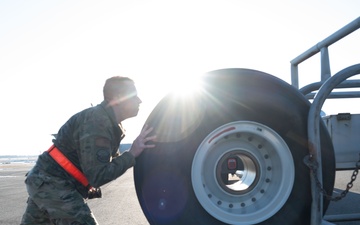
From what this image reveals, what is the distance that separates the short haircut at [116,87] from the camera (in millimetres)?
2426

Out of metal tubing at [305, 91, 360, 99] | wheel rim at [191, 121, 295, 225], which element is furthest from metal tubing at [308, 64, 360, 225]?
metal tubing at [305, 91, 360, 99]

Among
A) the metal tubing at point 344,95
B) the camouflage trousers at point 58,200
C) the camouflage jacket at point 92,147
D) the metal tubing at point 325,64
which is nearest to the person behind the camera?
the camouflage jacket at point 92,147

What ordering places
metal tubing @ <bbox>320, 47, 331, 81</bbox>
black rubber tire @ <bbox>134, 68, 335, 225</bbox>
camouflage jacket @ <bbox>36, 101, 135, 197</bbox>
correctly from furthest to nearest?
metal tubing @ <bbox>320, 47, 331, 81</bbox>, camouflage jacket @ <bbox>36, 101, 135, 197</bbox>, black rubber tire @ <bbox>134, 68, 335, 225</bbox>

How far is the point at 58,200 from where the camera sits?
2.36m

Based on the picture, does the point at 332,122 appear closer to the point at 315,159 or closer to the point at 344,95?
the point at 344,95

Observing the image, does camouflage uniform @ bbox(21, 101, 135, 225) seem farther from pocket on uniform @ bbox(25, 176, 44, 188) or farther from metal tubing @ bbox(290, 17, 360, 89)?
metal tubing @ bbox(290, 17, 360, 89)

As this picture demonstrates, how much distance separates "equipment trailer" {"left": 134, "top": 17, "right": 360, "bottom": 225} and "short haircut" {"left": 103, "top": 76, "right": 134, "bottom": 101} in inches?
25.2

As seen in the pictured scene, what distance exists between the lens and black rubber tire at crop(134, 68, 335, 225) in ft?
5.90

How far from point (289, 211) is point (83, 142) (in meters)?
1.34

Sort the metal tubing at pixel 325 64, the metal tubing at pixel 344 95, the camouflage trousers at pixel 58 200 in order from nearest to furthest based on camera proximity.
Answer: the camouflage trousers at pixel 58 200, the metal tubing at pixel 325 64, the metal tubing at pixel 344 95

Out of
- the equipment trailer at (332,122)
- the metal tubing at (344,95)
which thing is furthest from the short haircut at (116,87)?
Result: the metal tubing at (344,95)

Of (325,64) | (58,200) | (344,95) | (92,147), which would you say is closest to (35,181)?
(58,200)

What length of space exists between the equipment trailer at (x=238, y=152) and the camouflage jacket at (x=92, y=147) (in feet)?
1.06

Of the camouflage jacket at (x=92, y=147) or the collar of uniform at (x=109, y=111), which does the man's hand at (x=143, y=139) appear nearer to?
the camouflage jacket at (x=92, y=147)
